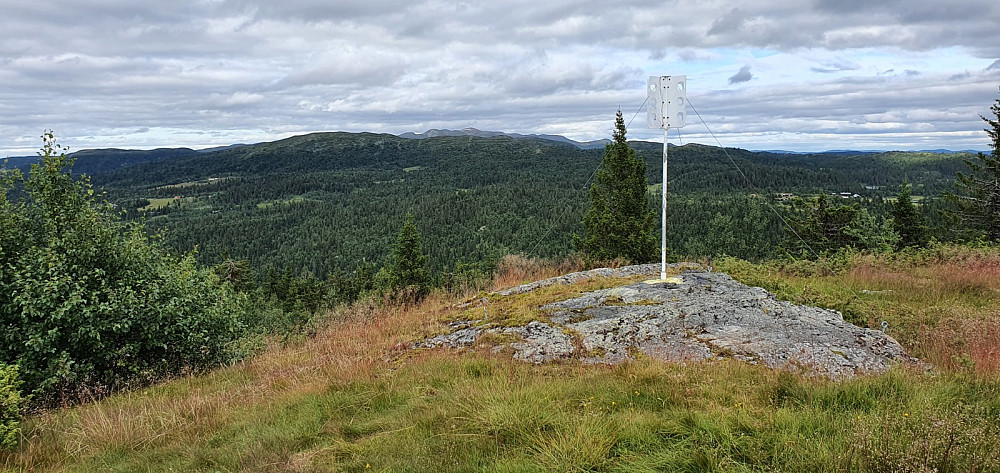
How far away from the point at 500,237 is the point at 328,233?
6303cm

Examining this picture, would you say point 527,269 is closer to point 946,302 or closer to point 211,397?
point 946,302

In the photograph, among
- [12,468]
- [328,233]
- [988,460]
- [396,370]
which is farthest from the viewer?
[328,233]

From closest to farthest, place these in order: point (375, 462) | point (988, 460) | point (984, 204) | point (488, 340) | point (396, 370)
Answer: point (988, 460), point (375, 462), point (396, 370), point (488, 340), point (984, 204)

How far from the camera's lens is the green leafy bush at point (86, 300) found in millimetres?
7062

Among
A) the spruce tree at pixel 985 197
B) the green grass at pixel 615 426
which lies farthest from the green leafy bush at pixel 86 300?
the spruce tree at pixel 985 197

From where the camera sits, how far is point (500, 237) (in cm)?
11962

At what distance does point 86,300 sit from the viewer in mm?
7266

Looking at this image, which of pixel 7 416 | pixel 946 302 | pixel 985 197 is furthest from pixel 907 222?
pixel 7 416

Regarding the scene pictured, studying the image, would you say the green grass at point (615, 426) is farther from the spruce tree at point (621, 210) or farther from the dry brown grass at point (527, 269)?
the spruce tree at point (621, 210)

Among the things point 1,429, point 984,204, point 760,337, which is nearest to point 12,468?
point 1,429

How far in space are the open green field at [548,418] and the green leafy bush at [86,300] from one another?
1.84 m

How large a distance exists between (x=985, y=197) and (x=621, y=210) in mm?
21628

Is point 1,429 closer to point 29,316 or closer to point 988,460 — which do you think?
point 29,316

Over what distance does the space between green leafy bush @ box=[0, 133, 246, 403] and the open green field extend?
1.84 meters
